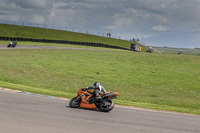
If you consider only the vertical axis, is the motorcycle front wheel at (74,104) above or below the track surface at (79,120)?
above

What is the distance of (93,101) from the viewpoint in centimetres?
1265

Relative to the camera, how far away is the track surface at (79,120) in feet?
29.6

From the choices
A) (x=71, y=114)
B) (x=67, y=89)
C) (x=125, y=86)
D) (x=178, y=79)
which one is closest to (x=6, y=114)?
(x=71, y=114)

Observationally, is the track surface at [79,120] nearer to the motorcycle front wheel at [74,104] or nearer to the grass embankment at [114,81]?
the motorcycle front wheel at [74,104]

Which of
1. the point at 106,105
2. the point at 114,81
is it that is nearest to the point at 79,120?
the point at 106,105

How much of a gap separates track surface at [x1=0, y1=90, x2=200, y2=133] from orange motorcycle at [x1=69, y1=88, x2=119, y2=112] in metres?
0.31

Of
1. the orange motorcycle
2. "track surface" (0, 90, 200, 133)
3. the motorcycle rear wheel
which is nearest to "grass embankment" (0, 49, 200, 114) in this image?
"track surface" (0, 90, 200, 133)

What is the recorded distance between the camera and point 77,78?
26125 mm

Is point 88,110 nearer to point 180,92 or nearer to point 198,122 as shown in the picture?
point 198,122

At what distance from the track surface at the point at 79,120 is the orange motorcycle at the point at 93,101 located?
31 centimetres

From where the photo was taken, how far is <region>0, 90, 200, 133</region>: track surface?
29.6ft

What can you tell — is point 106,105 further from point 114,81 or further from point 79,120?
point 114,81

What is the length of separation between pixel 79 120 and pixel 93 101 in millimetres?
2409

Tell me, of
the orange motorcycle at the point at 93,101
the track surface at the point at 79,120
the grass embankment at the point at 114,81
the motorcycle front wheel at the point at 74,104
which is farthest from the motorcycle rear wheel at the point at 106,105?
the grass embankment at the point at 114,81
